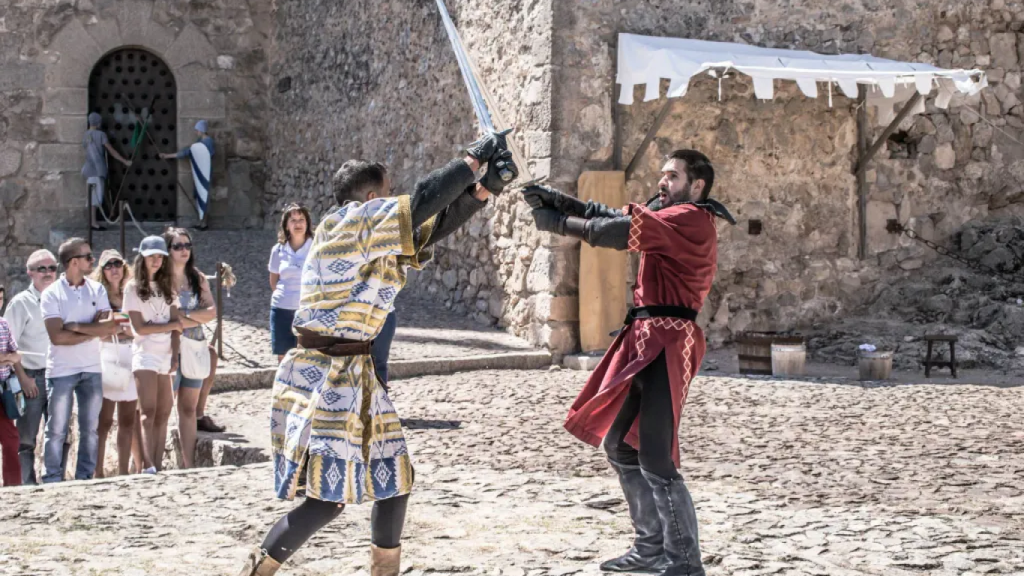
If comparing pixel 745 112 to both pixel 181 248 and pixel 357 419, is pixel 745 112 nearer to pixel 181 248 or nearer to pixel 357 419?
pixel 181 248

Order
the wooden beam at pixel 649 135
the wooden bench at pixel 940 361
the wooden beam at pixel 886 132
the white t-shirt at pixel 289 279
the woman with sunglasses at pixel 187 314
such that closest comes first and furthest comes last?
the woman with sunglasses at pixel 187 314 < the white t-shirt at pixel 289 279 < the wooden bench at pixel 940 361 < the wooden beam at pixel 649 135 < the wooden beam at pixel 886 132

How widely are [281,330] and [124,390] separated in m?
0.91

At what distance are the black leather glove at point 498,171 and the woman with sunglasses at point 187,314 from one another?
3699 millimetres

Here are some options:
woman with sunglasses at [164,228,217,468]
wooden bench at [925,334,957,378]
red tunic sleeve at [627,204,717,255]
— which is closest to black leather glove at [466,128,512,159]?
red tunic sleeve at [627,204,717,255]

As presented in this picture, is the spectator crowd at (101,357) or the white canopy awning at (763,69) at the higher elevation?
the white canopy awning at (763,69)

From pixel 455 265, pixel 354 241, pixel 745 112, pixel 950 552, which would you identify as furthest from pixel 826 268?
pixel 354 241

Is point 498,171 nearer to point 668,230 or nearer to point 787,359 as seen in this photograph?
point 668,230

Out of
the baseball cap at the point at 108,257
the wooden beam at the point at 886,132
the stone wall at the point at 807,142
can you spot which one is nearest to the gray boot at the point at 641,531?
the baseball cap at the point at 108,257

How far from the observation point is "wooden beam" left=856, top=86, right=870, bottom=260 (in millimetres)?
10641

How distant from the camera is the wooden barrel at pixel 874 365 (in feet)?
29.5

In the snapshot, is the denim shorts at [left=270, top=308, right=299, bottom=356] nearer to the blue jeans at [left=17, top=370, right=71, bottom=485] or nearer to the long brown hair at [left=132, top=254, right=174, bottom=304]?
the long brown hair at [left=132, top=254, right=174, bottom=304]

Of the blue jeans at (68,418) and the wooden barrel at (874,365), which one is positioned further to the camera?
the wooden barrel at (874,365)

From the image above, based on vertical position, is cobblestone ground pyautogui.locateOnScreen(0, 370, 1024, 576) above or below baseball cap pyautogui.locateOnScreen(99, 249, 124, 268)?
below

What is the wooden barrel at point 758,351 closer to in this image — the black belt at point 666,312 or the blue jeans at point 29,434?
the blue jeans at point 29,434
